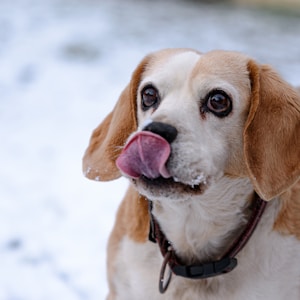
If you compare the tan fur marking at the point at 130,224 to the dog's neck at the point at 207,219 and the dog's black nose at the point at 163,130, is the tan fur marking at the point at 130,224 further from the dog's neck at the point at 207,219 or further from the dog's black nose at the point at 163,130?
the dog's black nose at the point at 163,130

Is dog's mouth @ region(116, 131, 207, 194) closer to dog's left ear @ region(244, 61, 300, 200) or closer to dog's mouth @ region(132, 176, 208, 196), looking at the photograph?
dog's mouth @ region(132, 176, 208, 196)

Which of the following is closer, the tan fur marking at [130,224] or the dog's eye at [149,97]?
the dog's eye at [149,97]

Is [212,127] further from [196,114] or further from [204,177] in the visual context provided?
[204,177]

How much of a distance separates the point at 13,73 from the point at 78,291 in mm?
3228

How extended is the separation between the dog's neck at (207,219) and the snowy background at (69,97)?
956 mm

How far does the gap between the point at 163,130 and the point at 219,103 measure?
30 cm

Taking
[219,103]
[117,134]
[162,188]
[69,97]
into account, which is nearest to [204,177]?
[162,188]

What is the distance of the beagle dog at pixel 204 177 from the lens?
6.78ft

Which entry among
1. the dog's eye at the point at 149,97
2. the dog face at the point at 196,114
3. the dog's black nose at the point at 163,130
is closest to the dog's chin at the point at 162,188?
the dog face at the point at 196,114

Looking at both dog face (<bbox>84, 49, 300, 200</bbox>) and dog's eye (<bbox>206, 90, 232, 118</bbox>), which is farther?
dog's eye (<bbox>206, 90, 232, 118</bbox>)

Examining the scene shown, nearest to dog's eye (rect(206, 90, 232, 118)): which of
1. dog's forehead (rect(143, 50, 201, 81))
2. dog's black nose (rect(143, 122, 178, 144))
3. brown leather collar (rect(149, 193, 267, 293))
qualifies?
dog's forehead (rect(143, 50, 201, 81))

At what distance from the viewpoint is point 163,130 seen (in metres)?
2.01

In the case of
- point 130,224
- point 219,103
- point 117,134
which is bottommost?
point 130,224

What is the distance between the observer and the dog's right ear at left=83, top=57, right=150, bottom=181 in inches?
97.7
